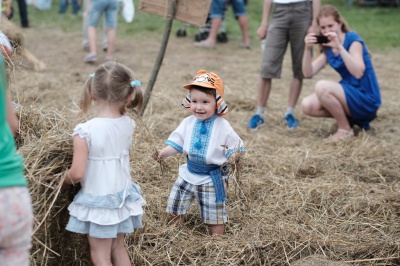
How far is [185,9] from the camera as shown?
5.36 m

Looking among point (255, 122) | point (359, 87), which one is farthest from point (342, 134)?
point (255, 122)

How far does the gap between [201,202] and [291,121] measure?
111 inches

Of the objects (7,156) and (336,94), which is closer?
(7,156)

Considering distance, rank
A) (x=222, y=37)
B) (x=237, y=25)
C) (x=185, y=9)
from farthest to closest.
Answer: (x=237, y=25), (x=222, y=37), (x=185, y=9)

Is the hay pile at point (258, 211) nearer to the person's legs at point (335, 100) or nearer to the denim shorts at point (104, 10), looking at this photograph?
the person's legs at point (335, 100)

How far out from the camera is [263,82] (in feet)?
20.4

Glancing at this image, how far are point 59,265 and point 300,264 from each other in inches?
48.4

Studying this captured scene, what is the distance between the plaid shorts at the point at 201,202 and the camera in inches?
142

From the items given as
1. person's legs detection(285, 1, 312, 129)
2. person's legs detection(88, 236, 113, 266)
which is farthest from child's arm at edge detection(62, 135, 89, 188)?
person's legs detection(285, 1, 312, 129)

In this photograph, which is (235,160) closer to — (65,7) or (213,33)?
(213,33)

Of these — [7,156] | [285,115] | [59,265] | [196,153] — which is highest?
[7,156]

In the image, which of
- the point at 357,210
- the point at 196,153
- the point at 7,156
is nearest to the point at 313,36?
the point at 357,210

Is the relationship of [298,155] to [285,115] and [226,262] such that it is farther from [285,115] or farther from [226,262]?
[226,262]

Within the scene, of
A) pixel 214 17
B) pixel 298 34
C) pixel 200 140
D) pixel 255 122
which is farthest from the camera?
pixel 214 17
